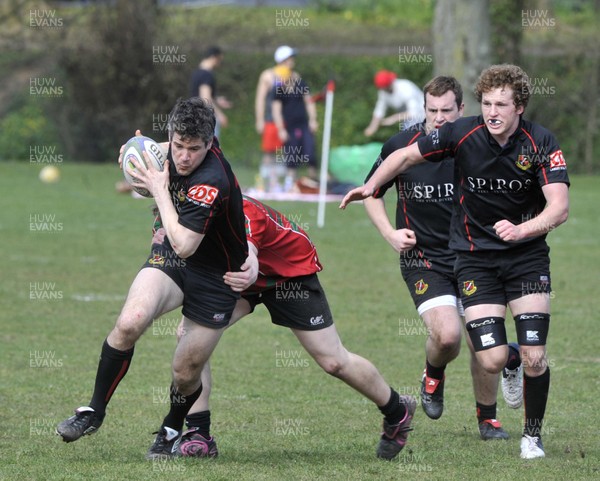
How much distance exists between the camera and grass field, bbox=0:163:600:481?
18.2 feet

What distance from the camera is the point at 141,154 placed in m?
5.42

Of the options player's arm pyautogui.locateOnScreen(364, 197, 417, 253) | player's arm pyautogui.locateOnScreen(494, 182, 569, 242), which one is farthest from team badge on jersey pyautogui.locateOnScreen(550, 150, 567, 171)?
player's arm pyautogui.locateOnScreen(364, 197, 417, 253)

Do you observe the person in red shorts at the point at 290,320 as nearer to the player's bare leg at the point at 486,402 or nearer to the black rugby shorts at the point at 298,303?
the black rugby shorts at the point at 298,303

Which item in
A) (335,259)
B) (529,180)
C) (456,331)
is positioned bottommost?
(335,259)

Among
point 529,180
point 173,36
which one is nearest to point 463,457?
point 529,180

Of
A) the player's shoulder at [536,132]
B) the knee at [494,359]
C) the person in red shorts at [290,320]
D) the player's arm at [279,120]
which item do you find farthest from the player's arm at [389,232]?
the player's arm at [279,120]

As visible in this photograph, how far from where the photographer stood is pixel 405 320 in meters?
9.80

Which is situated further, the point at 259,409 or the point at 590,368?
the point at 590,368

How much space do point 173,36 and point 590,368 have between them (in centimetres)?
1944

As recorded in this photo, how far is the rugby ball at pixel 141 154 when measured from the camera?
5.41 m

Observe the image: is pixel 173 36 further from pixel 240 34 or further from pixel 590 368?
pixel 590 368

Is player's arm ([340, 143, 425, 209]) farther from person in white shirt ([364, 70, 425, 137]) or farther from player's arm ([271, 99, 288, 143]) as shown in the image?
person in white shirt ([364, 70, 425, 137])

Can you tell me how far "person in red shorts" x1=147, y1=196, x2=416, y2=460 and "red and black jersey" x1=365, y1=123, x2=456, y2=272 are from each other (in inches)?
36.0

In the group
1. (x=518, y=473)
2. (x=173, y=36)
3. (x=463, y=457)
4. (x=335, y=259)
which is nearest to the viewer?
(x=518, y=473)
